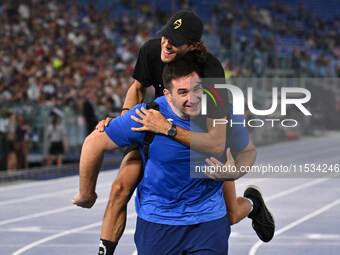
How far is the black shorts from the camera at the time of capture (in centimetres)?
1761

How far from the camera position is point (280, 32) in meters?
38.0

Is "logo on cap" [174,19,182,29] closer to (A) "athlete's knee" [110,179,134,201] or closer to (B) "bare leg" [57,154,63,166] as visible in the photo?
(A) "athlete's knee" [110,179,134,201]

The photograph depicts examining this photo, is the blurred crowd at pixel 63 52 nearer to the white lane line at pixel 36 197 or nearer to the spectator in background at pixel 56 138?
the spectator in background at pixel 56 138

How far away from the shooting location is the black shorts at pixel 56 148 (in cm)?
1761

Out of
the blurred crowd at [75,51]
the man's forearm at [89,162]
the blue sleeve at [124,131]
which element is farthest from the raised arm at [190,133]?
the blurred crowd at [75,51]

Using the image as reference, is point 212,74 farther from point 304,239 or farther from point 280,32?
point 280,32

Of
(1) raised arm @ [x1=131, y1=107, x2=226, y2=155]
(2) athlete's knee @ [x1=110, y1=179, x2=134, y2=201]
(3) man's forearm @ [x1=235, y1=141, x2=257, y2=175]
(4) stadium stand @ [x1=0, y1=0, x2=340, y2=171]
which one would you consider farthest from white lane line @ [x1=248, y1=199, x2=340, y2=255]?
(4) stadium stand @ [x1=0, y1=0, x2=340, y2=171]

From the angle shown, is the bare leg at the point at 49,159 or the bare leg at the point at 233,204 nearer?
the bare leg at the point at 233,204

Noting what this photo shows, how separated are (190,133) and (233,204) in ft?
4.73

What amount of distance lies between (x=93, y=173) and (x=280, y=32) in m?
34.1

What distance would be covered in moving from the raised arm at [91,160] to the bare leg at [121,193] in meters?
0.25

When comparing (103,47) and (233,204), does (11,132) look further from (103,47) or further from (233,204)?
(233,204)

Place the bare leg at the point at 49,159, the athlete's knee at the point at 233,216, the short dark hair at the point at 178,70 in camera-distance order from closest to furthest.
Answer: the short dark hair at the point at 178,70, the athlete's knee at the point at 233,216, the bare leg at the point at 49,159

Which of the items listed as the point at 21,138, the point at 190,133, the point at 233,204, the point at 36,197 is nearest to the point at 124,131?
the point at 190,133
